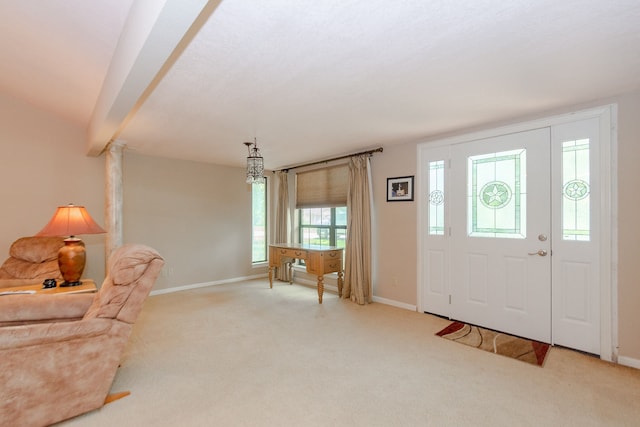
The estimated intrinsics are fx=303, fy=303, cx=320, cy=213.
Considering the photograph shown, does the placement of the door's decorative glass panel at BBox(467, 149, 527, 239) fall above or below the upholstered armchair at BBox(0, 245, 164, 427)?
above

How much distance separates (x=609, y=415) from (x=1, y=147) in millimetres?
6097

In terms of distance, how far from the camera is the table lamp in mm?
2740

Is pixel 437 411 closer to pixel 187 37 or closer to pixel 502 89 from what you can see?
pixel 502 89

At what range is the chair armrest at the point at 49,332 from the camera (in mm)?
1630

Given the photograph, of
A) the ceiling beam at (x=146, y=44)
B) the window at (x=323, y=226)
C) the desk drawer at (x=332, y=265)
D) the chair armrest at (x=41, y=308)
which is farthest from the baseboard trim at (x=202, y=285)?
the ceiling beam at (x=146, y=44)

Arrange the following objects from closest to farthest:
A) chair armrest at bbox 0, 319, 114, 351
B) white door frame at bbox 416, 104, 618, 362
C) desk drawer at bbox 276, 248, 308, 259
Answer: chair armrest at bbox 0, 319, 114, 351
white door frame at bbox 416, 104, 618, 362
desk drawer at bbox 276, 248, 308, 259

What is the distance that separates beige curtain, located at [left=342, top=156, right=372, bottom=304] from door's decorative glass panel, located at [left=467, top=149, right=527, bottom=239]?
1375 mm

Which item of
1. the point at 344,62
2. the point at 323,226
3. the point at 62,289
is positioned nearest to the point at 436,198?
the point at 323,226

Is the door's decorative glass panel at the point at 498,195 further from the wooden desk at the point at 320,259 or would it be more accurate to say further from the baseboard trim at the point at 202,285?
the baseboard trim at the point at 202,285

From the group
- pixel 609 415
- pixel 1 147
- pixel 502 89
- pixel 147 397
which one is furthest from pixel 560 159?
pixel 1 147

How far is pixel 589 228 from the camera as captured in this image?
8.71 feet

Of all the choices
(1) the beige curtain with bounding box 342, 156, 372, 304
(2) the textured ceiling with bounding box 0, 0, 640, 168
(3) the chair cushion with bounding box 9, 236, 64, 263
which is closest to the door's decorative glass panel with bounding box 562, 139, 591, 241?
(2) the textured ceiling with bounding box 0, 0, 640, 168

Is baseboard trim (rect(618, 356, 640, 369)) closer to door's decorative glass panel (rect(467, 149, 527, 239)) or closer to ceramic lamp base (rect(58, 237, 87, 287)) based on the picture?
door's decorative glass panel (rect(467, 149, 527, 239))

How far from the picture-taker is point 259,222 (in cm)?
607
